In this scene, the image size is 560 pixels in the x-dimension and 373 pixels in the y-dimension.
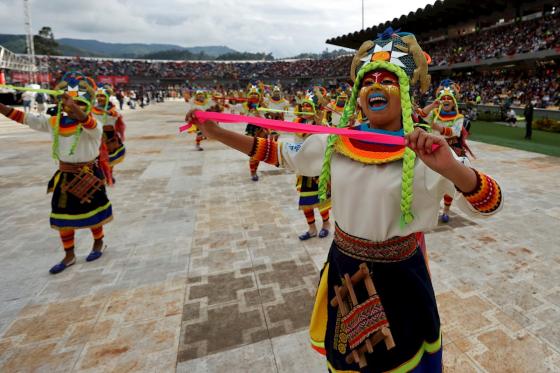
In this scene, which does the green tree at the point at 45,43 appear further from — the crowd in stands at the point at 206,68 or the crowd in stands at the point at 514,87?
the crowd in stands at the point at 514,87

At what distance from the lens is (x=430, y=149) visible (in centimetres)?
116

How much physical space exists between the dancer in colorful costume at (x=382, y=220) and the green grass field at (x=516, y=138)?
11455 millimetres

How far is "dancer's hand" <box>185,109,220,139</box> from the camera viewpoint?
1643mm

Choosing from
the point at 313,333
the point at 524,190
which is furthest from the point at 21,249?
the point at 524,190

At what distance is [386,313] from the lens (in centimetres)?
160

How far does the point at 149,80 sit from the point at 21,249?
195 ft

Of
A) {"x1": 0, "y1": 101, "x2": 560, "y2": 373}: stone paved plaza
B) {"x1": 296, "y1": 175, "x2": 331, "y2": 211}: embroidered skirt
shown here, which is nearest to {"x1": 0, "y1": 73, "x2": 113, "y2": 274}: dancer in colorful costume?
{"x1": 0, "y1": 101, "x2": 560, "y2": 373}: stone paved plaza

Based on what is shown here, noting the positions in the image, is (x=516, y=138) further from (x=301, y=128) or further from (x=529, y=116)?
(x=301, y=128)

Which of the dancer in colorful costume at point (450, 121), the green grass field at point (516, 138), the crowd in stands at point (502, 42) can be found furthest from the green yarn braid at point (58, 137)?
the crowd in stands at point (502, 42)

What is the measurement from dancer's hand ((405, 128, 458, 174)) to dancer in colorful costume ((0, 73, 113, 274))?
3769mm

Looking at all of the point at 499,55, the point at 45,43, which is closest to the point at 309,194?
the point at 499,55

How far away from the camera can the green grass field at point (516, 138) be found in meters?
11.0

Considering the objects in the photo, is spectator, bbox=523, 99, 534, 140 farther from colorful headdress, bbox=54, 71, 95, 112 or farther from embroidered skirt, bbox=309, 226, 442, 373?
colorful headdress, bbox=54, 71, 95, 112

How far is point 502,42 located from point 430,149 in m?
34.4
